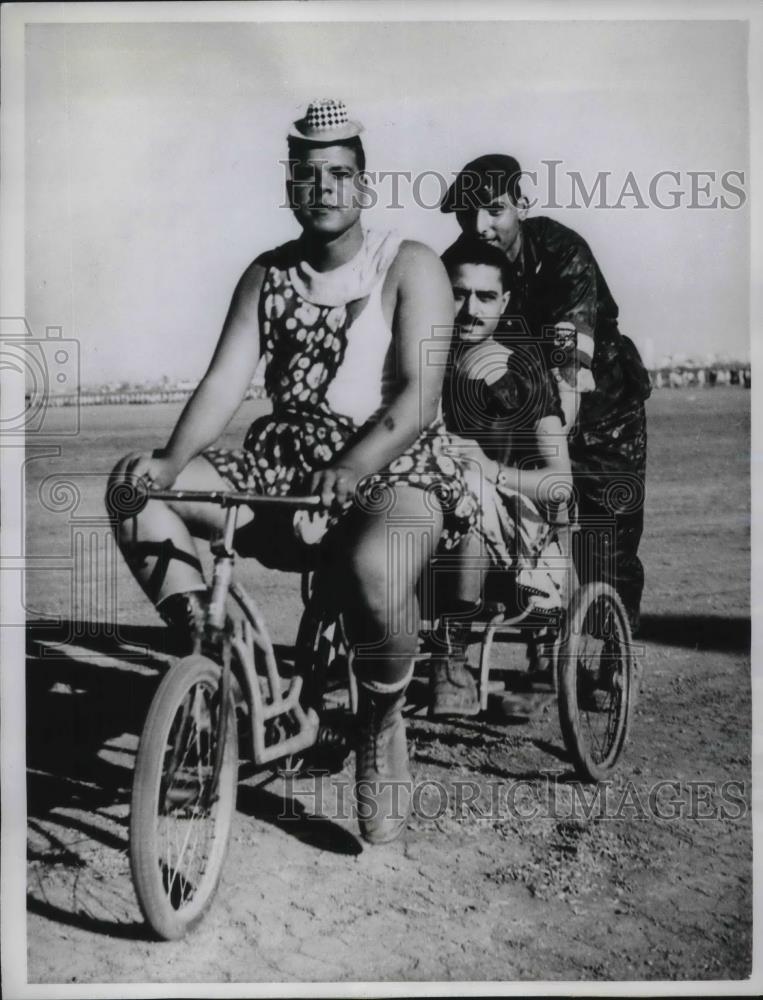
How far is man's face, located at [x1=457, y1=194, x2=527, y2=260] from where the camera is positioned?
3.57 metres

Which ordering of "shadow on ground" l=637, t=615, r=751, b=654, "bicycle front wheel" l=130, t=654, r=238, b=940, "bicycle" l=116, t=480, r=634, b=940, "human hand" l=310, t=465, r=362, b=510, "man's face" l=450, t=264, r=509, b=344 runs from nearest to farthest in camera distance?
"bicycle front wheel" l=130, t=654, r=238, b=940 → "bicycle" l=116, t=480, r=634, b=940 → "human hand" l=310, t=465, r=362, b=510 → "man's face" l=450, t=264, r=509, b=344 → "shadow on ground" l=637, t=615, r=751, b=654

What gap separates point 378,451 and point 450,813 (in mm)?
1321

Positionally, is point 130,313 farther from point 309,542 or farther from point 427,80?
point 427,80

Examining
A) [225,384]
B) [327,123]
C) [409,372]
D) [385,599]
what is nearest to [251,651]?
[385,599]

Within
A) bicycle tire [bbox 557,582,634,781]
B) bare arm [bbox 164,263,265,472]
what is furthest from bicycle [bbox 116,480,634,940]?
bare arm [bbox 164,263,265,472]

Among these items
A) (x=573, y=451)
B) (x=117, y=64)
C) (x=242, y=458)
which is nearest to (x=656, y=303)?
(x=573, y=451)

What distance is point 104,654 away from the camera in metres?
3.65

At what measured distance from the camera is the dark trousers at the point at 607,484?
365cm

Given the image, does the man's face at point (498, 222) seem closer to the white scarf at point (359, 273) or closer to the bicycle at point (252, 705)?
the white scarf at point (359, 273)

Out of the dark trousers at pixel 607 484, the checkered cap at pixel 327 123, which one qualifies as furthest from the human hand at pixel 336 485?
the checkered cap at pixel 327 123

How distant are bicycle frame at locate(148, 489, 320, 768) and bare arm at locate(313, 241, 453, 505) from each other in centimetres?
30

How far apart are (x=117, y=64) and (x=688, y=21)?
205cm

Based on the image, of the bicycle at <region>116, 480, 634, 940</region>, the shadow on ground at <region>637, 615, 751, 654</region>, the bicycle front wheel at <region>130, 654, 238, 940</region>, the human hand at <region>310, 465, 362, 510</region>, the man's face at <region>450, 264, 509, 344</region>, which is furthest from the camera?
the shadow on ground at <region>637, 615, 751, 654</region>

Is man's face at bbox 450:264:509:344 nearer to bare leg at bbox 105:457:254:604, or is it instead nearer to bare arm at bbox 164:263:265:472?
bare arm at bbox 164:263:265:472
